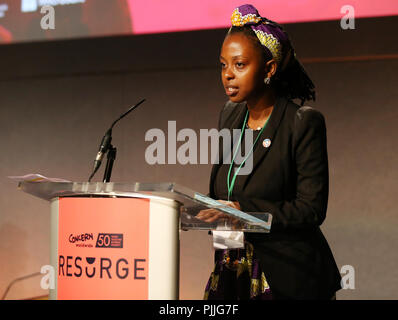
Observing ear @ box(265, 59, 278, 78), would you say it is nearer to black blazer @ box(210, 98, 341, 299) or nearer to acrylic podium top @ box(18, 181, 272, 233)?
black blazer @ box(210, 98, 341, 299)

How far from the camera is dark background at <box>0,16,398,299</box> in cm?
411

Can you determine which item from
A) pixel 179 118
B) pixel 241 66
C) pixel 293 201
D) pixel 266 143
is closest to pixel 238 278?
pixel 293 201

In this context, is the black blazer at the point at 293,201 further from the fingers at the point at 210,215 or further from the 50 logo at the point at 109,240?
the 50 logo at the point at 109,240

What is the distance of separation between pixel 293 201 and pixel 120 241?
0.59 meters

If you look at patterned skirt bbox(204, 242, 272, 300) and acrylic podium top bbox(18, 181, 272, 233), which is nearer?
acrylic podium top bbox(18, 181, 272, 233)

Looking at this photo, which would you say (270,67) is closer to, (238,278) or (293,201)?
(293,201)

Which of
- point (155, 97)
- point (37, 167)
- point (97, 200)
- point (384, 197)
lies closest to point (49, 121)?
point (37, 167)

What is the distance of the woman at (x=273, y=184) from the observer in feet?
5.18

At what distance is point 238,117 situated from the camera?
1.86 m

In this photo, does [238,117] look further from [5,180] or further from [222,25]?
[5,180]

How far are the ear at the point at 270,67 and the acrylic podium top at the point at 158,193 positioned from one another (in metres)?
0.58

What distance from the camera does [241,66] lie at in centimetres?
170

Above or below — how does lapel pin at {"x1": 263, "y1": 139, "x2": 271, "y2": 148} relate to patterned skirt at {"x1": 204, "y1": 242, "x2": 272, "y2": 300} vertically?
above

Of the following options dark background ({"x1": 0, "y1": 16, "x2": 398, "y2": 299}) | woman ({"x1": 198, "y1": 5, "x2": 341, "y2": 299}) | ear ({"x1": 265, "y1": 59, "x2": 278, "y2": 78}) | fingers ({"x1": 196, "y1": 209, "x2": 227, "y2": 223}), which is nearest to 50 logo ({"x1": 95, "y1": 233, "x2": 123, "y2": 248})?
fingers ({"x1": 196, "y1": 209, "x2": 227, "y2": 223})
